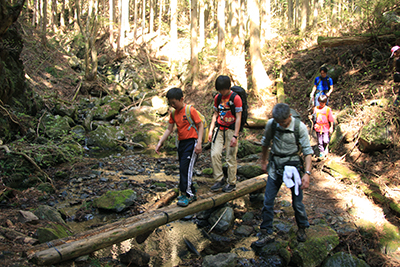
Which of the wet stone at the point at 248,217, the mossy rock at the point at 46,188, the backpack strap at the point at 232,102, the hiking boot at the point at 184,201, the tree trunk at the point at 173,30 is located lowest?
the wet stone at the point at 248,217

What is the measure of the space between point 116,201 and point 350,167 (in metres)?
6.02

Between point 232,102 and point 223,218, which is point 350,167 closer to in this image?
point 223,218

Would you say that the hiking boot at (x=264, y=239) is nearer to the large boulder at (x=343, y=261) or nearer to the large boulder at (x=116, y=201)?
the large boulder at (x=343, y=261)

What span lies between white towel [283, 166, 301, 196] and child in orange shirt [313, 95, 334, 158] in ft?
13.9

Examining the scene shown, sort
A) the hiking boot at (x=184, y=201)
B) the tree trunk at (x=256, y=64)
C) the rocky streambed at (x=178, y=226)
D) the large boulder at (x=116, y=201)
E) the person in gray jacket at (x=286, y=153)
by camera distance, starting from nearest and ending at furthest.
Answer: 1. the person in gray jacket at (x=286, y=153)
2. the rocky streambed at (x=178, y=226)
3. the hiking boot at (x=184, y=201)
4. the large boulder at (x=116, y=201)
5. the tree trunk at (x=256, y=64)

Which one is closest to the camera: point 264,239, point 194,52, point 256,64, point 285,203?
point 264,239

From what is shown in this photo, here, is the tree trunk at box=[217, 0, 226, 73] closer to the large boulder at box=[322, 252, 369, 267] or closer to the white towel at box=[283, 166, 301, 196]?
the white towel at box=[283, 166, 301, 196]

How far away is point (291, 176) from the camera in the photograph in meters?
3.77

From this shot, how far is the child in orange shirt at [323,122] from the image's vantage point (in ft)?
24.2

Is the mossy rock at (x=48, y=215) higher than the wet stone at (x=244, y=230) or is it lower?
higher

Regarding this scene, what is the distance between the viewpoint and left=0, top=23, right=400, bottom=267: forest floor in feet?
13.7

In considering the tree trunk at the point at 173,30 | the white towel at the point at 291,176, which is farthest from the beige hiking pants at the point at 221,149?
the tree trunk at the point at 173,30

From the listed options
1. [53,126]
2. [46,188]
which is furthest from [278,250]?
[53,126]

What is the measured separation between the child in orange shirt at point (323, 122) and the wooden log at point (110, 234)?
3.83m
